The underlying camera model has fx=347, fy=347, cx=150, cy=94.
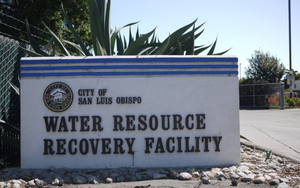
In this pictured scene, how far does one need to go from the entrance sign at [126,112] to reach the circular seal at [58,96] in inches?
0.7

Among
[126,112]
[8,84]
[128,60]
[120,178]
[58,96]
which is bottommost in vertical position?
[120,178]

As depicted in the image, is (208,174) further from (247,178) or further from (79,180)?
(79,180)

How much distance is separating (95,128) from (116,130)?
383 millimetres

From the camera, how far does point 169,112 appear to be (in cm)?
639

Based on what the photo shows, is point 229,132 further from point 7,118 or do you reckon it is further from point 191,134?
point 7,118

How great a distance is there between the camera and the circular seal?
20.8ft

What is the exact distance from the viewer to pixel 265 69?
34562 millimetres

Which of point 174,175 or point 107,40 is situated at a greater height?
point 107,40

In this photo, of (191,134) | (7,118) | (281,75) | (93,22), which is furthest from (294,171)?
(281,75)

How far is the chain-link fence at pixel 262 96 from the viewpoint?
2523 cm

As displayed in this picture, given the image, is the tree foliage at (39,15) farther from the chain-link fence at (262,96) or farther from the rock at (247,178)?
the chain-link fence at (262,96)

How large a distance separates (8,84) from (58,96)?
5.59 ft

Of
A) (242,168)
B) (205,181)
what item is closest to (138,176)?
(205,181)

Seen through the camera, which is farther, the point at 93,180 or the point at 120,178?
the point at 120,178
